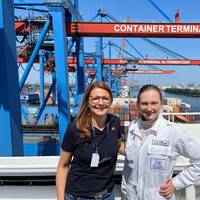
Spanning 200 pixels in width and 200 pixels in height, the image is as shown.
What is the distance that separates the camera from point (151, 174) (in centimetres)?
203

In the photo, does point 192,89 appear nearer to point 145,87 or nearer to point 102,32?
point 102,32

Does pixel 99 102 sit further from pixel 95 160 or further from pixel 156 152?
pixel 156 152

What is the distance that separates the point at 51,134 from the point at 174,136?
12567mm

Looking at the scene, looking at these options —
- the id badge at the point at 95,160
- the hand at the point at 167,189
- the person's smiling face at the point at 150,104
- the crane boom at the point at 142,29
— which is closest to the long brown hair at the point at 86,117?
the id badge at the point at 95,160

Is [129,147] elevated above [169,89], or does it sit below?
above

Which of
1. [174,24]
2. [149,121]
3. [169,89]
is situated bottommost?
[169,89]

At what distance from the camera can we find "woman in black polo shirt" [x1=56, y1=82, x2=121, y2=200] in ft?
6.81

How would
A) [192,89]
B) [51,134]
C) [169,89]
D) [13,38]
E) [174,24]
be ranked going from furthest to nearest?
[169,89] → [192,89] → [51,134] → [174,24] → [13,38]

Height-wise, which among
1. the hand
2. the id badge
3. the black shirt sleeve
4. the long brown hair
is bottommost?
the hand

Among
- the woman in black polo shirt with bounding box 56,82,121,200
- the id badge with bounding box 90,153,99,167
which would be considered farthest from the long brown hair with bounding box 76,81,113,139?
the id badge with bounding box 90,153,99,167

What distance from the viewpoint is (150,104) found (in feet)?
6.66

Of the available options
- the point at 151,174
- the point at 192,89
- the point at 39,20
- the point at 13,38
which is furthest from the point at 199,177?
the point at 192,89

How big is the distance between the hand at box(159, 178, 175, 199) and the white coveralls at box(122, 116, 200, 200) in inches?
0.8

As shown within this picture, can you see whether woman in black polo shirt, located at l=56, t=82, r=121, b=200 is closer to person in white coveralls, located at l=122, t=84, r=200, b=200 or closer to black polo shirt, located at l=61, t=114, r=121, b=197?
black polo shirt, located at l=61, t=114, r=121, b=197
